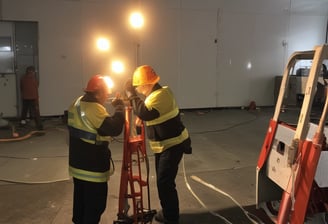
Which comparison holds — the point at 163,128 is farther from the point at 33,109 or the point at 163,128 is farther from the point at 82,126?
the point at 33,109

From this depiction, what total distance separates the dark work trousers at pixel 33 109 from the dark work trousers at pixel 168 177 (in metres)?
5.35

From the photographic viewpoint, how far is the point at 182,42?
9758 millimetres

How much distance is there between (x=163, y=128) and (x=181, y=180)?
1623 mm

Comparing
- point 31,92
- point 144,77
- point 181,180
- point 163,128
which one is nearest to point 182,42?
point 31,92

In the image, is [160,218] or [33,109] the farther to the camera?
[33,109]

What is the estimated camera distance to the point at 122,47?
926cm

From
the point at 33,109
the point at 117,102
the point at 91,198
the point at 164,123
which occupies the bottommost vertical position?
the point at 91,198

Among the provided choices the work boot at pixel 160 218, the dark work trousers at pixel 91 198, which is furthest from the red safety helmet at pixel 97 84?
the work boot at pixel 160 218

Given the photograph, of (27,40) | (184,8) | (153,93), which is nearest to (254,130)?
(184,8)

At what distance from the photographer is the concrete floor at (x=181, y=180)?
342 cm

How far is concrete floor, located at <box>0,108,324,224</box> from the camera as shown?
342cm

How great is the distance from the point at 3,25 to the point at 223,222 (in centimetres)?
770

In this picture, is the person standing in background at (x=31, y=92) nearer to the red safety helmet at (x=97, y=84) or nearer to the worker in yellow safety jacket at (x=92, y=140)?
the worker in yellow safety jacket at (x=92, y=140)

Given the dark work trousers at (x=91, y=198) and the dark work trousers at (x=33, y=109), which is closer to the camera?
the dark work trousers at (x=91, y=198)
